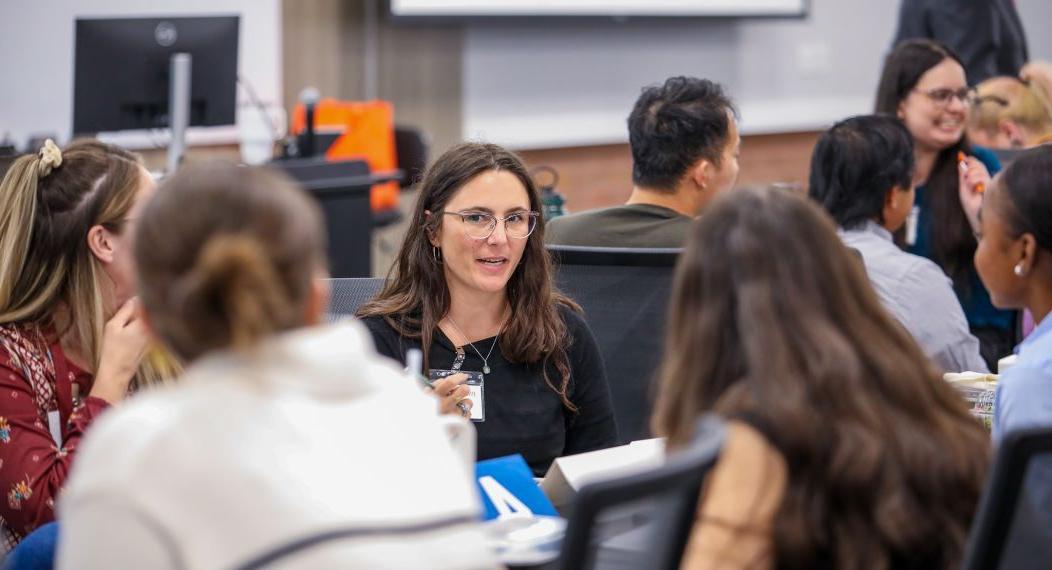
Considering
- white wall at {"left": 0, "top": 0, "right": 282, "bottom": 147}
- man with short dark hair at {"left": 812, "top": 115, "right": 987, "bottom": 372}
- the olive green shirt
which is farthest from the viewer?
white wall at {"left": 0, "top": 0, "right": 282, "bottom": 147}

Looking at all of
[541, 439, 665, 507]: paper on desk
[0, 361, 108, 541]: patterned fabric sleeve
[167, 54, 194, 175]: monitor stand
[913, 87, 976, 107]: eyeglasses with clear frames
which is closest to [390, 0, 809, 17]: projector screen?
[167, 54, 194, 175]: monitor stand

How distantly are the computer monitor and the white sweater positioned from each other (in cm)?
347

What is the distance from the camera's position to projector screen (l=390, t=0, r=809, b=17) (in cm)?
649

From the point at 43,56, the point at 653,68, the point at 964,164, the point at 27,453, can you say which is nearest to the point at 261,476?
the point at 27,453

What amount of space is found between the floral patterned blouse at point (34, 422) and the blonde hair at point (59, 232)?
0.15 feet

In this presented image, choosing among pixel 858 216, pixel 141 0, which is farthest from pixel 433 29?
pixel 858 216

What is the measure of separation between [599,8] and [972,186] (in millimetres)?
3936

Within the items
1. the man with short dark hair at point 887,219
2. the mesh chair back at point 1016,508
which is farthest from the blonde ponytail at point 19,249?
the man with short dark hair at point 887,219

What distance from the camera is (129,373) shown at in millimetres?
2021

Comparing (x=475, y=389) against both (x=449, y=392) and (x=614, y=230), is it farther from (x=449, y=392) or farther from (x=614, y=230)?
(x=614, y=230)

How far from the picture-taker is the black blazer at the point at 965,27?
18.4ft

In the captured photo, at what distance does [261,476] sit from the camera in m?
1.05

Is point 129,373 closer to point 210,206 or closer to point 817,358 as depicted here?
point 210,206

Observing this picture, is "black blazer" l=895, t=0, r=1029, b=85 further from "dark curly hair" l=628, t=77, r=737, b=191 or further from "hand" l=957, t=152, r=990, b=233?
"dark curly hair" l=628, t=77, r=737, b=191
